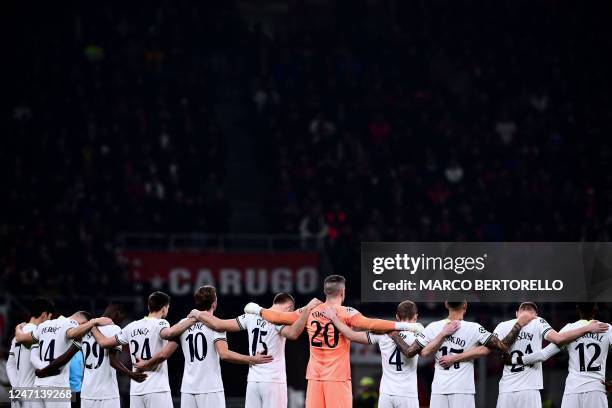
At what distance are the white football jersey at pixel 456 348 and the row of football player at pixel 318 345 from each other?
1cm

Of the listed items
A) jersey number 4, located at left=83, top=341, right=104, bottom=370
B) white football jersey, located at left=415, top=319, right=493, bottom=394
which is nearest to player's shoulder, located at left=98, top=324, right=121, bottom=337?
jersey number 4, located at left=83, top=341, right=104, bottom=370

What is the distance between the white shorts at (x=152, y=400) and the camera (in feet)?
44.1

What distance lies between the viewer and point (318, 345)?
42.9 feet

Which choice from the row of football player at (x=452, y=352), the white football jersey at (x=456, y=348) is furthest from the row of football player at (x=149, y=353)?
the white football jersey at (x=456, y=348)

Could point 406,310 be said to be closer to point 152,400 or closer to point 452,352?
point 452,352

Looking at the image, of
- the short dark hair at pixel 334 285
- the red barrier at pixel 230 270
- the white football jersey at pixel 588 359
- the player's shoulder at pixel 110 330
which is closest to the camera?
the short dark hair at pixel 334 285

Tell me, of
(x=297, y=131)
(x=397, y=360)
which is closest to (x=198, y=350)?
(x=397, y=360)

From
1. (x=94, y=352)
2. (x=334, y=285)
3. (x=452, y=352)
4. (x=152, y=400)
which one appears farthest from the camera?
(x=94, y=352)

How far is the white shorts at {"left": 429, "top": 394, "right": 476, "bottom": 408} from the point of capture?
13.2m

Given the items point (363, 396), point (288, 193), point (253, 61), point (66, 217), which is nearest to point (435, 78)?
point (253, 61)

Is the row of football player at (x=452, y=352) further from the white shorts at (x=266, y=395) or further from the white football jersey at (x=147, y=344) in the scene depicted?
the white football jersey at (x=147, y=344)

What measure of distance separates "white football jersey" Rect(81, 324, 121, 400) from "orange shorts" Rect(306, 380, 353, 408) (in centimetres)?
250

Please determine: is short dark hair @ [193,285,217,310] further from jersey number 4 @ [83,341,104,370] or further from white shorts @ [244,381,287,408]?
jersey number 4 @ [83,341,104,370]

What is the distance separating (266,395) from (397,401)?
5.05 ft
